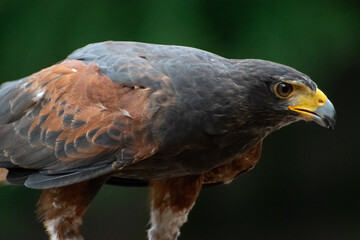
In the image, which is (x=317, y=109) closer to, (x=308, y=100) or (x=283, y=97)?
(x=308, y=100)

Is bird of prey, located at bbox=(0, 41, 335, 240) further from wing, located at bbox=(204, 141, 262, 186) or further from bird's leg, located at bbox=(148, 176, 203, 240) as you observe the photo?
wing, located at bbox=(204, 141, 262, 186)

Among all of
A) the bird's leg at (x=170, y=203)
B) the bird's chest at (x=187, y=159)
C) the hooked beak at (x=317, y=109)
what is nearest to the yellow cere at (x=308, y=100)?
the hooked beak at (x=317, y=109)

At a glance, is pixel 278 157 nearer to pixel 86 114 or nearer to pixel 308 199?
pixel 308 199

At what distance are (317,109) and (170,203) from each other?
4.02 ft

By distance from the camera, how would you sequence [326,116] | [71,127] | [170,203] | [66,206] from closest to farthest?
[326,116] < [71,127] < [66,206] < [170,203]

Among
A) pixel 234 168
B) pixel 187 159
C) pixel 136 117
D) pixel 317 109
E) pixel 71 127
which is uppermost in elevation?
pixel 317 109

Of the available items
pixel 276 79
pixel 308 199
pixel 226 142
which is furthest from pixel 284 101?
pixel 308 199

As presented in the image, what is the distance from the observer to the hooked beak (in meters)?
3.64

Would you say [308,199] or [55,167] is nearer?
[55,167]

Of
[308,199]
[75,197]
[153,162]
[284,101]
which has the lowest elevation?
[308,199]

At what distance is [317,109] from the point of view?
3.65 meters

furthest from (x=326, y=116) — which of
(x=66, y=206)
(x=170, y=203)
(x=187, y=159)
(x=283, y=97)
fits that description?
(x=66, y=206)

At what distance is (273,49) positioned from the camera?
5.73m

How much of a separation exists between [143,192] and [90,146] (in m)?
2.82
